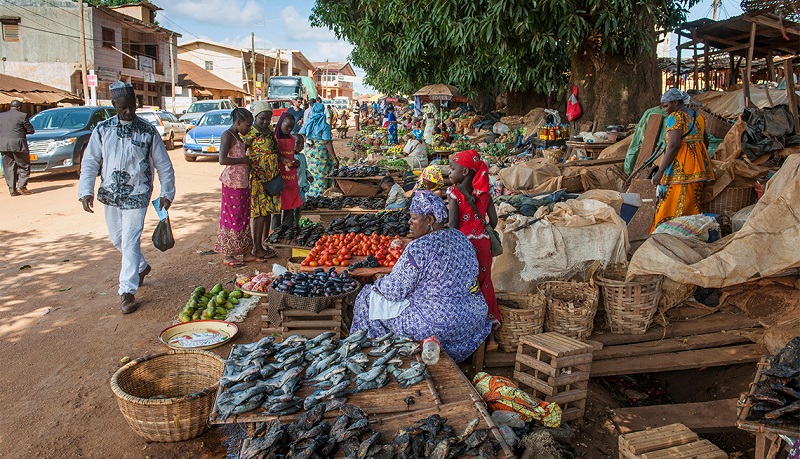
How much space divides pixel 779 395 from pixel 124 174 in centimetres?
504

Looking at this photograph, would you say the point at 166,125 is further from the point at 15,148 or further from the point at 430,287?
the point at 430,287

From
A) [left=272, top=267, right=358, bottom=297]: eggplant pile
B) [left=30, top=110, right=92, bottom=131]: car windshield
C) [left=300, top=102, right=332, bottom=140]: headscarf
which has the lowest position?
[left=272, top=267, right=358, bottom=297]: eggplant pile

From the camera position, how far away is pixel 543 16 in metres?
8.80

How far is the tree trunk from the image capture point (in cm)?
998

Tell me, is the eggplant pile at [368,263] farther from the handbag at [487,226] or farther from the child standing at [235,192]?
the child standing at [235,192]

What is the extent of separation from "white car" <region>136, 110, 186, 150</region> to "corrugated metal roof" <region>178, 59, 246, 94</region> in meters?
19.2

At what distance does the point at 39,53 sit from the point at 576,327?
1249 inches

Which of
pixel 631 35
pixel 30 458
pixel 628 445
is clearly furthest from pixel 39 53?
pixel 628 445

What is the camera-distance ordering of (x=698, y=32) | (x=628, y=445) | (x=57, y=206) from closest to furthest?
(x=628, y=445) < (x=57, y=206) < (x=698, y=32)

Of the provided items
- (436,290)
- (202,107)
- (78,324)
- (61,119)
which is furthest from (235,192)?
(202,107)

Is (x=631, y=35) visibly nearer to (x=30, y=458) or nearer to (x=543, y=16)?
(x=543, y=16)

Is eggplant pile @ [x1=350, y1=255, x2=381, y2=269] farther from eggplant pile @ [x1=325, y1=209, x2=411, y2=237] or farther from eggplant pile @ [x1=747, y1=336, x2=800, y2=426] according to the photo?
eggplant pile @ [x1=747, y1=336, x2=800, y2=426]

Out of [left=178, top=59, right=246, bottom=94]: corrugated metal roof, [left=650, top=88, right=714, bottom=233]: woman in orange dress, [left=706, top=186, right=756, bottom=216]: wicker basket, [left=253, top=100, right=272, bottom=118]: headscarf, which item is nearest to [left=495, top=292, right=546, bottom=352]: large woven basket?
[left=650, top=88, right=714, bottom=233]: woman in orange dress

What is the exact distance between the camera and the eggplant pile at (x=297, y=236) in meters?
5.94
